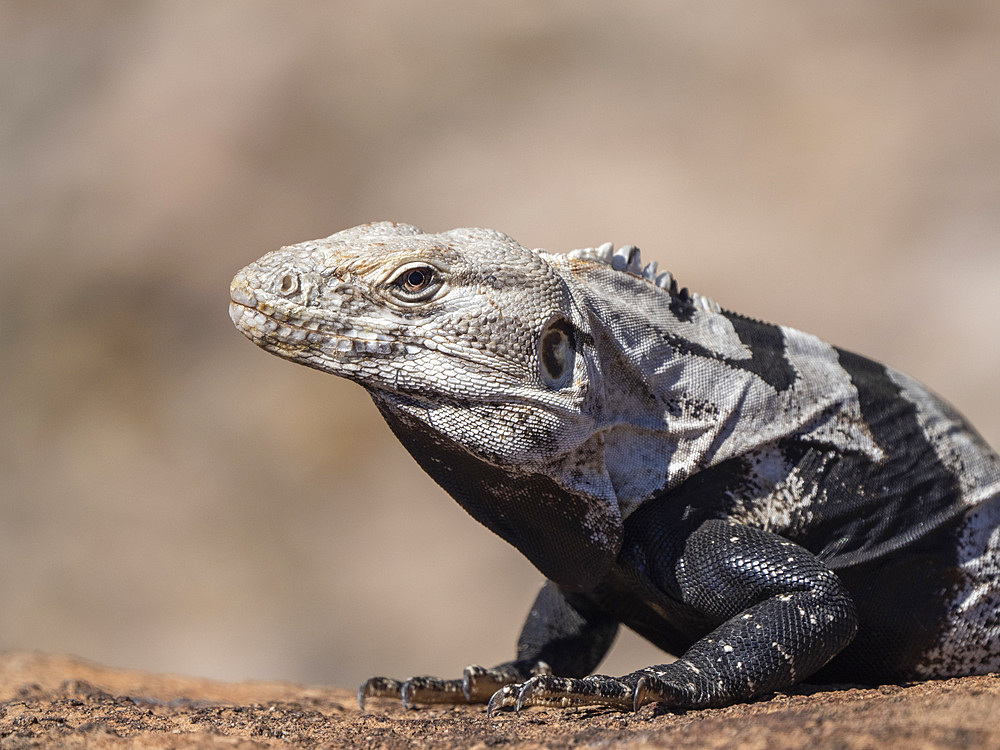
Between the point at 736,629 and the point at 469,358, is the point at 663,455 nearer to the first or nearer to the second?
the point at 736,629

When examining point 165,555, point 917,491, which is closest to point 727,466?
point 917,491

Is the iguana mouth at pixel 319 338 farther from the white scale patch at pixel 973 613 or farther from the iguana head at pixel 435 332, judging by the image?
the white scale patch at pixel 973 613

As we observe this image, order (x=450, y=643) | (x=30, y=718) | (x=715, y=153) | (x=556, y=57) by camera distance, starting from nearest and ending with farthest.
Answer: (x=30, y=718), (x=450, y=643), (x=715, y=153), (x=556, y=57)

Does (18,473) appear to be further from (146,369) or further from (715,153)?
(715,153)

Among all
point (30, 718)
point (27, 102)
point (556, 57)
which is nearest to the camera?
point (30, 718)

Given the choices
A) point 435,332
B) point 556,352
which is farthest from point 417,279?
point 556,352

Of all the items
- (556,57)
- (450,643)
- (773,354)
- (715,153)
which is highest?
(556,57)
